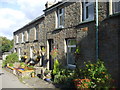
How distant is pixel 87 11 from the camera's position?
8.82m

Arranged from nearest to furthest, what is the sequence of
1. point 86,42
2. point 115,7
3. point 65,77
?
point 115,7 → point 86,42 → point 65,77

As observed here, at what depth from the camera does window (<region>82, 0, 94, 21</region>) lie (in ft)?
27.7

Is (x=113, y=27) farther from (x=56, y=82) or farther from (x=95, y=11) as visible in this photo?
(x=56, y=82)

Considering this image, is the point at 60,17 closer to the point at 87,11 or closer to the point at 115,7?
the point at 87,11

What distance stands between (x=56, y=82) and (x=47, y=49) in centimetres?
417

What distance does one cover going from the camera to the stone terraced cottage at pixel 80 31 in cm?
680

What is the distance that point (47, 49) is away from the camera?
1277 centimetres

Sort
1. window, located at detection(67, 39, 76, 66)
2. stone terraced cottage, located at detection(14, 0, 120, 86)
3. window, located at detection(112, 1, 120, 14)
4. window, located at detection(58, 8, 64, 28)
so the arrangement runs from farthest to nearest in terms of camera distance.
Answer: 1. window, located at detection(58, 8, 64, 28)
2. window, located at detection(67, 39, 76, 66)
3. window, located at detection(112, 1, 120, 14)
4. stone terraced cottage, located at detection(14, 0, 120, 86)

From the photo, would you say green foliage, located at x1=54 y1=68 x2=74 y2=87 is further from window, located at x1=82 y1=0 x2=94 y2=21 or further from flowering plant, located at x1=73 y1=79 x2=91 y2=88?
window, located at x1=82 y1=0 x2=94 y2=21

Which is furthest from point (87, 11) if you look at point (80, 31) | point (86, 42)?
point (86, 42)

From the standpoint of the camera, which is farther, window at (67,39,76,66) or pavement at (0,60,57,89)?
window at (67,39,76,66)

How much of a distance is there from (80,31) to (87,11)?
1.27m

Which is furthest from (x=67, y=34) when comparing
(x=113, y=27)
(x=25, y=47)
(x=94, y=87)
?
(x=25, y=47)

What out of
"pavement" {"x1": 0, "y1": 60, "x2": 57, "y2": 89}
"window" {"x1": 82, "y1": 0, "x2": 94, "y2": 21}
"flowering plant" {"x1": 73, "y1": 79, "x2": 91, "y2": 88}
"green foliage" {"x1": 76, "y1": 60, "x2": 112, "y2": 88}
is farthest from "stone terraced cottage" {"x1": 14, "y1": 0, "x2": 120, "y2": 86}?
"pavement" {"x1": 0, "y1": 60, "x2": 57, "y2": 89}
